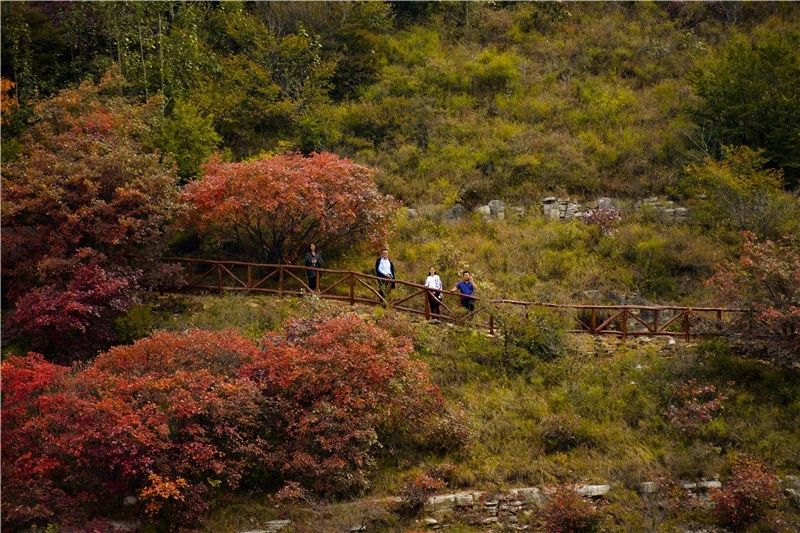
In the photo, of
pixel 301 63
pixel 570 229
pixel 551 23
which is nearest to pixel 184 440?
pixel 570 229

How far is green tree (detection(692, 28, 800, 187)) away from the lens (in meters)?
27.6

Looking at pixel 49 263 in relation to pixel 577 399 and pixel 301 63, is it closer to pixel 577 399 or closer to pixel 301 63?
pixel 577 399

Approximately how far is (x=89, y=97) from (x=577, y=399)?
15.4 m

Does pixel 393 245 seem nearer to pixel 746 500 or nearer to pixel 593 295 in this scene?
pixel 593 295

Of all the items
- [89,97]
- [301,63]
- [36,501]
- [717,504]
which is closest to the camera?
[36,501]

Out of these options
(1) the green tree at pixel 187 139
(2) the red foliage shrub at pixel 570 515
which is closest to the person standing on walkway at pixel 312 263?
(1) the green tree at pixel 187 139

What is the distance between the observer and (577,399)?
63.7 feet

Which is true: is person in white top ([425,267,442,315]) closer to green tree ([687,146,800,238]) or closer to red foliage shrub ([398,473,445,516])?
red foliage shrub ([398,473,445,516])

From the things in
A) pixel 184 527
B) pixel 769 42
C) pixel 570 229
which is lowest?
pixel 184 527

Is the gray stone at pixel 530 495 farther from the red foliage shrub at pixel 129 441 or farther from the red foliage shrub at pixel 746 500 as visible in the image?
the red foliage shrub at pixel 129 441

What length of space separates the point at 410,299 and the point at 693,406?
7659 mm

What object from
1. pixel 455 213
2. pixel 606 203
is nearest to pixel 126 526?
pixel 455 213

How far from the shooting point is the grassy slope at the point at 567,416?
1716cm

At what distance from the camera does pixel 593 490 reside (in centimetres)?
1716
